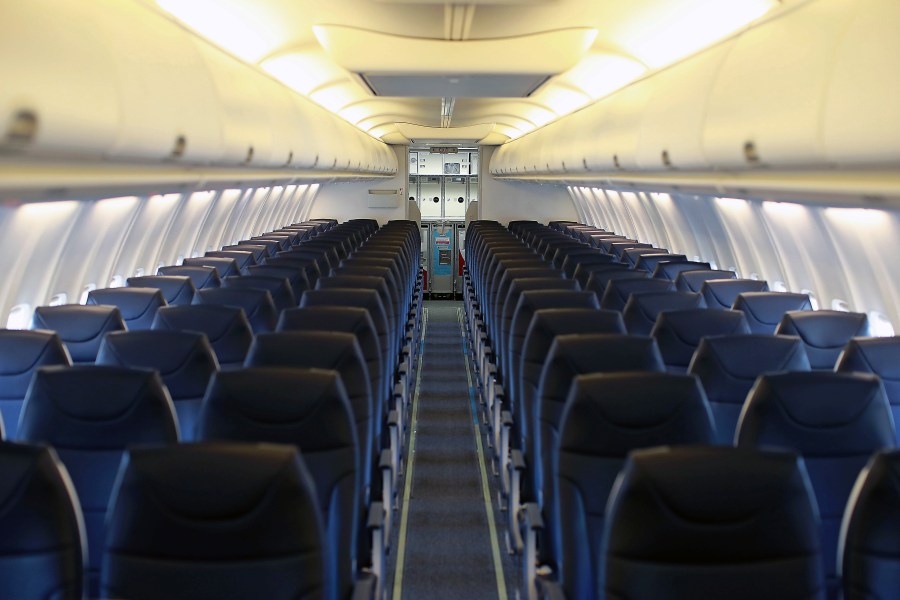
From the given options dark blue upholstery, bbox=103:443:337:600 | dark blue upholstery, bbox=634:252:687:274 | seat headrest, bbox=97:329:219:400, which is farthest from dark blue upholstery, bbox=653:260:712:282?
dark blue upholstery, bbox=103:443:337:600

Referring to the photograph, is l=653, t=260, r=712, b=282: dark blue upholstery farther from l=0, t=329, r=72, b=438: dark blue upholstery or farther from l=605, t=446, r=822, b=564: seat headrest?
l=605, t=446, r=822, b=564: seat headrest

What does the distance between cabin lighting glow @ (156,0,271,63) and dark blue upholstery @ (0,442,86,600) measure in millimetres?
5850

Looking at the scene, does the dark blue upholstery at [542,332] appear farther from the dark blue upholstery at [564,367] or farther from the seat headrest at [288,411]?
the seat headrest at [288,411]

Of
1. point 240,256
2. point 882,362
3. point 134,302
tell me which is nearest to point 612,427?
point 882,362

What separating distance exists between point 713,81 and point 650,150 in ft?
6.22

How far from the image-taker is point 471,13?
8633mm

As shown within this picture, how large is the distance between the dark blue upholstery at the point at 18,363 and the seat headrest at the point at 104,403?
1.16 meters

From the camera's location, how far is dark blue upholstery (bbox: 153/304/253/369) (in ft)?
20.2

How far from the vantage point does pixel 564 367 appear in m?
4.43

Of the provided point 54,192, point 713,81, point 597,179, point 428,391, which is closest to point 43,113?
point 54,192

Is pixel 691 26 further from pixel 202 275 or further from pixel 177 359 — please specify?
pixel 177 359

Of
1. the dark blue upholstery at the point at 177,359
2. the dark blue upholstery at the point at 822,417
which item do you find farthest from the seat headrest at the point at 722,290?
the dark blue upholstery at the point at 177,359

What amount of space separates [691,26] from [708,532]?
731 cm

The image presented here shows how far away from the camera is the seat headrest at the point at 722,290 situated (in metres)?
8.22
